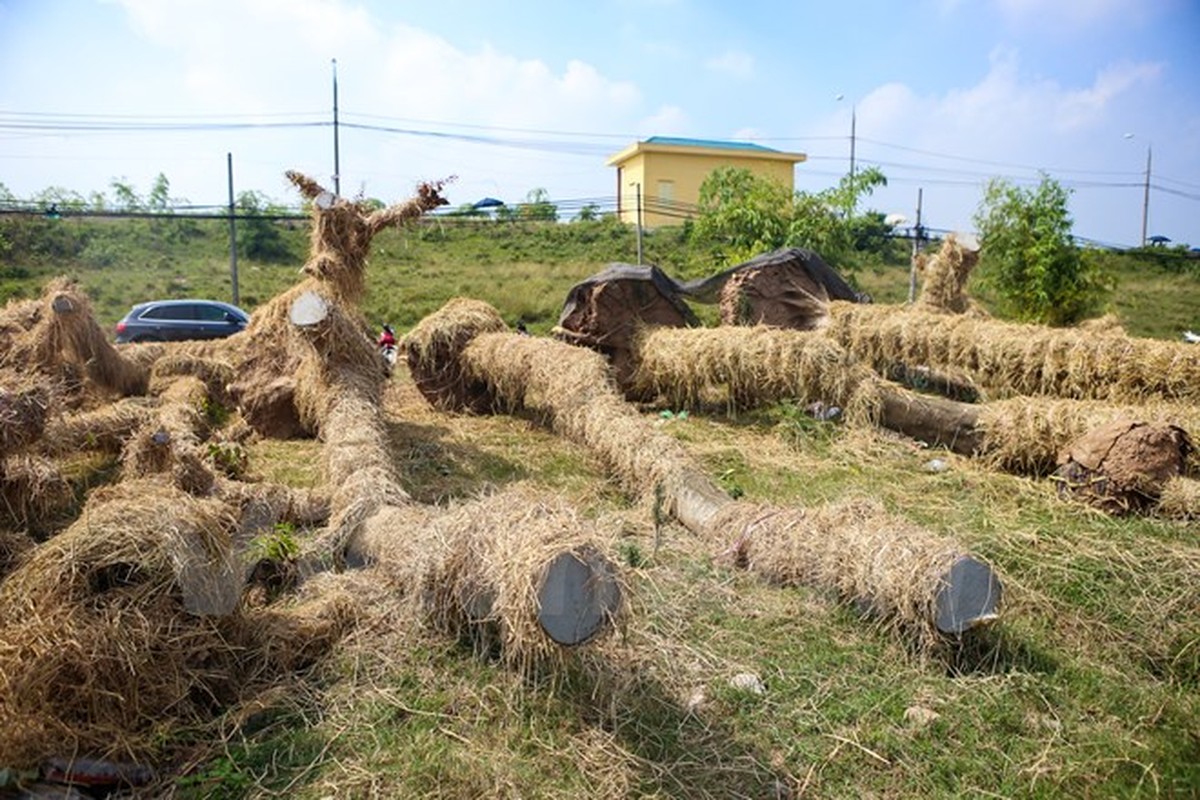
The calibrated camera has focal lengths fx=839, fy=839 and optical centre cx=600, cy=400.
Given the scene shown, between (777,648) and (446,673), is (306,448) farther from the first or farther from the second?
(777,648)

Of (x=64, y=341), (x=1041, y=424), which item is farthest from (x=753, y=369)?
(x=64, y=341)

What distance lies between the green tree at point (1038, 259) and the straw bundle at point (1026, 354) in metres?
→ 7.94

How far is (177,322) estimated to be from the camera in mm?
16953

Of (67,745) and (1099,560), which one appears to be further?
(1099,560)

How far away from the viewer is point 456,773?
8.95 feet

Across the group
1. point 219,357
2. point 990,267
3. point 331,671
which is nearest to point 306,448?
point 219,357

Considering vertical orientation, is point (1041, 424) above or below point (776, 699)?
above

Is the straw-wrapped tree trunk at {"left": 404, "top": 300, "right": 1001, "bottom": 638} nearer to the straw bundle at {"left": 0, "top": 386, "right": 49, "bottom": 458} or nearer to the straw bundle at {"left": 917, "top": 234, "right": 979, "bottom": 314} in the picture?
the straw bundle at {"left": 0, "top": 386, "right": 49, "bottom": 458}

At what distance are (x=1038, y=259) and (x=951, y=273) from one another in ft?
15.8

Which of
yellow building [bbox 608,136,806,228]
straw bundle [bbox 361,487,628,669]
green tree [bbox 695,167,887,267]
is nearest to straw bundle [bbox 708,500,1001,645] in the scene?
straw bundle [bbox 361,487,628,669]

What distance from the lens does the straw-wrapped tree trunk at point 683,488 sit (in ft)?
11.5

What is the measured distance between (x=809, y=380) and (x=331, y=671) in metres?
5.83

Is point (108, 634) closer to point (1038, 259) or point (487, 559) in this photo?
point (487, 559)

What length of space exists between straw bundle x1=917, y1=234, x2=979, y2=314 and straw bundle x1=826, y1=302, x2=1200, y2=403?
301cm
